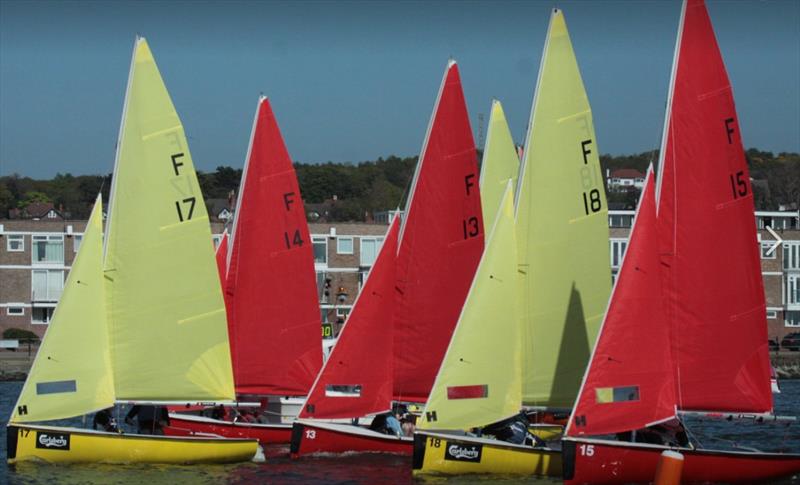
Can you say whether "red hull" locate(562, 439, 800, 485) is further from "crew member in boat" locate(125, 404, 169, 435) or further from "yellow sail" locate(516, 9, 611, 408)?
"crew member in boat" locate(125, 404, 169, 435)

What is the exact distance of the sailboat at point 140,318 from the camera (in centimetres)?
2817

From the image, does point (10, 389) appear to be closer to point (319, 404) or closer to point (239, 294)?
point (239, 294)

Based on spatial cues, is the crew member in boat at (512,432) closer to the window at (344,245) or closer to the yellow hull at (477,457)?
the yellow hull at (477,457)

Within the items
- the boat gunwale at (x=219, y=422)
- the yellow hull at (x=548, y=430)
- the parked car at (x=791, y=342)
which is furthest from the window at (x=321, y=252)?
the yellow hull at (x=548, y=430)

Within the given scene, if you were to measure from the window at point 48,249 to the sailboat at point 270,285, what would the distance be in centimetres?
4452

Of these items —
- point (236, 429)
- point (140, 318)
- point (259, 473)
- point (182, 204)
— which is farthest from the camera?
point (236, 429)

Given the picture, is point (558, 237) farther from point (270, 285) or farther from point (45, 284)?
point (45, 284)

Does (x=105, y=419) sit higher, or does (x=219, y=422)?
(x=105, y=419)

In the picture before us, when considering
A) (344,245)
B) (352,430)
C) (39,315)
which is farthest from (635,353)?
A: (39,315)

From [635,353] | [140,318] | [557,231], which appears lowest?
[635,353]

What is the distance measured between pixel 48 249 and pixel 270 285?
149ft

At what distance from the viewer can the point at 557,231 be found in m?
30.2

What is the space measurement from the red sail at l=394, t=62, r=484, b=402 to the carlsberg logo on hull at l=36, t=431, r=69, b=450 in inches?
298

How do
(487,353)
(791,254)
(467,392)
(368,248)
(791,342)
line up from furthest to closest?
1. (791,254)
2. (791,342)
3. (368,248)
4. (487,353)
5. (467,392)
